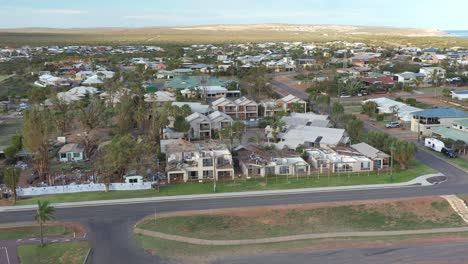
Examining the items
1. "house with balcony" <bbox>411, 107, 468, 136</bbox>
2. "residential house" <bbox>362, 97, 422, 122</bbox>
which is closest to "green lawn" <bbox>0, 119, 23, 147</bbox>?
"house with balcony" <bbox>411, 107, 468, 136</bbox>

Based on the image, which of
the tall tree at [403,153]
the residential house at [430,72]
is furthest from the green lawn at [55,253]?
the residential house at [430,72]

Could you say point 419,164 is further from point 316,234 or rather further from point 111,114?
point 111,114

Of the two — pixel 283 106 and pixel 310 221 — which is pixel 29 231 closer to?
pixel 310 221

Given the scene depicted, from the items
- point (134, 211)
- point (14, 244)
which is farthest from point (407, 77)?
point (14, 244)

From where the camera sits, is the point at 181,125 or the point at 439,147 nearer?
the point at 439,147

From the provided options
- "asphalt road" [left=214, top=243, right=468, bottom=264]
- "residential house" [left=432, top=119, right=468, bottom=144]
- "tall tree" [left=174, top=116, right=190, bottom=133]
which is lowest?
"asphalt road" [left=214, top=243, right=468, bottom=264]

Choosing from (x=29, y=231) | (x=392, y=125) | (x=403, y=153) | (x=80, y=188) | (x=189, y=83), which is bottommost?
(x=392, y=125)

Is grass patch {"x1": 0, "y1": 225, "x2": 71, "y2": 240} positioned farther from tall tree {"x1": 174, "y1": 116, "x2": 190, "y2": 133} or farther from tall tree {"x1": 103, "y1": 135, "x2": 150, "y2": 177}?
tall tree {"x1": 174, "y1": 116, "x2": 190, "y2": 133}
